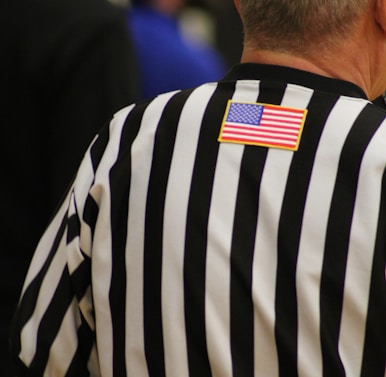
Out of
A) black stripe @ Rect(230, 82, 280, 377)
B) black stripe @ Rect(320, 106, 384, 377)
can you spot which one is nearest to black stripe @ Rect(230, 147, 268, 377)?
black stripe @ Rect(230, 82, 280, 377)

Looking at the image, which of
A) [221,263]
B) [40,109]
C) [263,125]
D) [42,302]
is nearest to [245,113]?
[263,125]

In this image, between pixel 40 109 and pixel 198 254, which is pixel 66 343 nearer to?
pixel 198 254

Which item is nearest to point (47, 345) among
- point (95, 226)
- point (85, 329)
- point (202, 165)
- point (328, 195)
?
point (85, 329)

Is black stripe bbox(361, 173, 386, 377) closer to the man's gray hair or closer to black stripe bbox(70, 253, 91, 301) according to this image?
the man's gray hair

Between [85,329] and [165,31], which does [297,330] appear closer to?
[85,329]

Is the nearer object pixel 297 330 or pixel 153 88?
pixel 297 330

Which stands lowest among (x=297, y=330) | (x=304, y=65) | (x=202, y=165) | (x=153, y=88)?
(x=153, y=88)

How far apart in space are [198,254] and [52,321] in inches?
12.0

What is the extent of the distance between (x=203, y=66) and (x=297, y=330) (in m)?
1.80

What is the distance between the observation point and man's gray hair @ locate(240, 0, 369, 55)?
1808 mm

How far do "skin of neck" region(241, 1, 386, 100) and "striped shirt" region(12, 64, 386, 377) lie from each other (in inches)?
0.8

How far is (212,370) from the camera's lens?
5.90 ft

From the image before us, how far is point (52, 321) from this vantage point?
1930 mm

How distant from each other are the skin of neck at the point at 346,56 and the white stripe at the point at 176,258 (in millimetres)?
173
